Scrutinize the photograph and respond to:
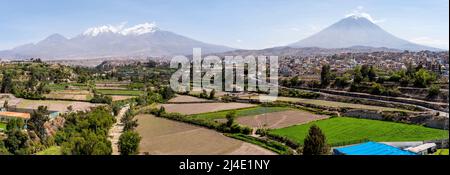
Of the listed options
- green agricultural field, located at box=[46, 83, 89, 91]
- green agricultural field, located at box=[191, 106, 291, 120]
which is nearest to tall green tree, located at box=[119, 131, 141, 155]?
green agricultural field, located at box=[191, 106, 291, 120]

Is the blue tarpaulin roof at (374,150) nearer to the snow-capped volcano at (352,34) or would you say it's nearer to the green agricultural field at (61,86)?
the green agricultural field at (61,86)

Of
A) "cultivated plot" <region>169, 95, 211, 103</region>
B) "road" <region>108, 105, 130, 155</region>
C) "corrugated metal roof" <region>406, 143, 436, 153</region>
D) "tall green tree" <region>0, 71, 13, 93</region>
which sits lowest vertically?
"road" <region>108, 105, 130, 155</region>

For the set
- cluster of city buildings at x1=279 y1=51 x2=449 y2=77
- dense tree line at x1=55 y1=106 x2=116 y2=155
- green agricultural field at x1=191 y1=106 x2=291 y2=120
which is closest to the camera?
dense tree line at x1=55 y1=106 x2=116 y2=155

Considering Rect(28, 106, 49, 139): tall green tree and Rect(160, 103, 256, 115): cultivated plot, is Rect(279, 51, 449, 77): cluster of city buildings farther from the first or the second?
Rect(28, 106, 49, 139): tall green tree

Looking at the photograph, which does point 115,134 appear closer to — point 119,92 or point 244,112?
point 244,112

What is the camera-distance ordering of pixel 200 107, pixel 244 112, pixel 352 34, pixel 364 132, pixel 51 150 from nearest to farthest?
pixel 51 150
pixel 364 132
pixel 244 112
pixel 200 107
pixel 352 34

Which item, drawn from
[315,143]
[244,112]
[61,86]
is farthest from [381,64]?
[315,143]

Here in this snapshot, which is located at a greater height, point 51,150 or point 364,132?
point 364,132

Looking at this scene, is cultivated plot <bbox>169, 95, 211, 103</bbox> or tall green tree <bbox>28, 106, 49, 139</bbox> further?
cultivated plot <bbox>169, 95, 211, 103</bbox>

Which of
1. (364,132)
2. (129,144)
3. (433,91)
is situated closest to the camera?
(129,144)
